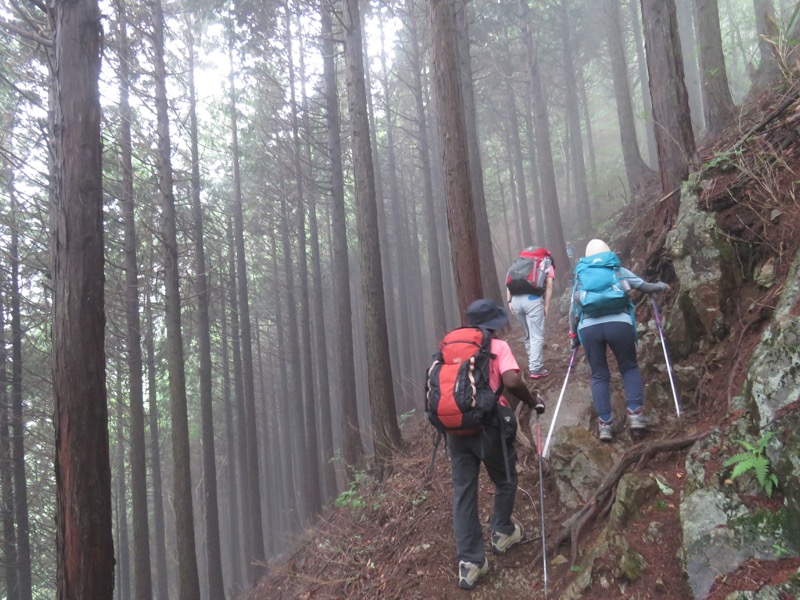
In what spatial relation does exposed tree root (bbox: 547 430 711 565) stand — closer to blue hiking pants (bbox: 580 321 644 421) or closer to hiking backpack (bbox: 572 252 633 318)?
blue hiking pants (bbox: 580 321 644 421)

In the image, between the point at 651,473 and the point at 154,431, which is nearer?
the point at 651,473

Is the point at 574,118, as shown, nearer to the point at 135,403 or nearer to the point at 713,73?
the point at 713,73

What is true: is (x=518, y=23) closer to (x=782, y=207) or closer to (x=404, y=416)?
(x=404, y=416)

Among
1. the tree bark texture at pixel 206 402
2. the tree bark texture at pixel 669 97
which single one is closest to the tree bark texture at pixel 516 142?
the tree bark texture at pixel 206 402

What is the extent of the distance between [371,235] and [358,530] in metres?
5.11

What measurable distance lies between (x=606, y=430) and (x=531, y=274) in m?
2.54

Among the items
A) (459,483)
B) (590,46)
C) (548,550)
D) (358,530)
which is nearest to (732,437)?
(548,550)

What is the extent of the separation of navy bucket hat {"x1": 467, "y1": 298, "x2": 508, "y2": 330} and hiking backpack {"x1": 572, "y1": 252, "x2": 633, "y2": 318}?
3.52 ft

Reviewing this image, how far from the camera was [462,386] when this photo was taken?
3883mm

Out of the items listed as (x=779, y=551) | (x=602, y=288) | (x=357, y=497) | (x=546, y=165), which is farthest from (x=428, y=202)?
(x=779, y=551)

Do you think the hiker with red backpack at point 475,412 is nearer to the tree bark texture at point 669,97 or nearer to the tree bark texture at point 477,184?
the tree bark texture at point 669,97

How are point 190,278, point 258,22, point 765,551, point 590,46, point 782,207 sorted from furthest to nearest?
point 590,46
point 258,22
point 190,278
point 782,207
point 765,551

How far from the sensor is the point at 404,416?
15.3m

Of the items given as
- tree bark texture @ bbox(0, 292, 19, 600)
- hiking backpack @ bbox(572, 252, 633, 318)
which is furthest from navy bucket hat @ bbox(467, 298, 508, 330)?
tree bark texture @ bbox(0, 292, 19, 600)
